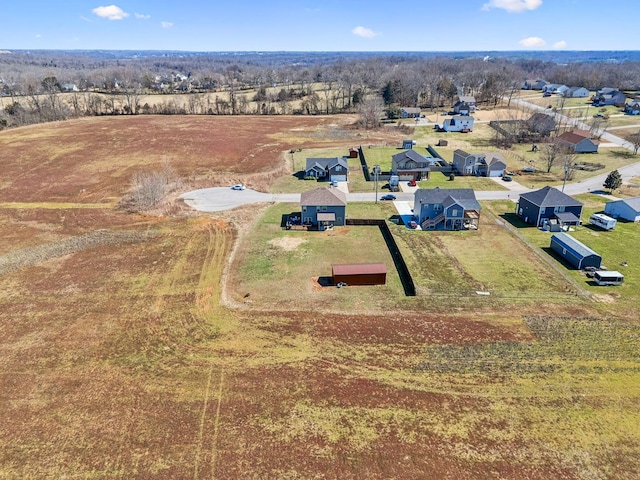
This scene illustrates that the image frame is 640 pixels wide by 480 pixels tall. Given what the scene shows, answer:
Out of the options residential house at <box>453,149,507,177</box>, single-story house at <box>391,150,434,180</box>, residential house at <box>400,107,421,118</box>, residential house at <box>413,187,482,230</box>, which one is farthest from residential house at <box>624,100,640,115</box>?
residential house at <box>413,187,482,230</box>

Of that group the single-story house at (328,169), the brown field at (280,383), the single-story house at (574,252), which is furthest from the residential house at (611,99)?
the brown field at (280,383)

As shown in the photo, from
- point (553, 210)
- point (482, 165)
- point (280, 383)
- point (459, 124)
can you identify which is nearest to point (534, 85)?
point (459, 124)

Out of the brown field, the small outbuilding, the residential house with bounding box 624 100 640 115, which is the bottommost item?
the brown field

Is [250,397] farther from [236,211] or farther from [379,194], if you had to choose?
[379,194]

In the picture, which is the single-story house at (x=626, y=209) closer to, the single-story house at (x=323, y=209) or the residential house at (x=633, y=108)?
the single-story house at (x=323, y=209)

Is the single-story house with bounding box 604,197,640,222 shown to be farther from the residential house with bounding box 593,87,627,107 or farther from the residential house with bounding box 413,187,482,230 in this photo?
the residential house with bounding box 593,87,627,107

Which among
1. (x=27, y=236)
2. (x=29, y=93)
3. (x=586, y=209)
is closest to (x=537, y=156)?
(x=586, y=209)
